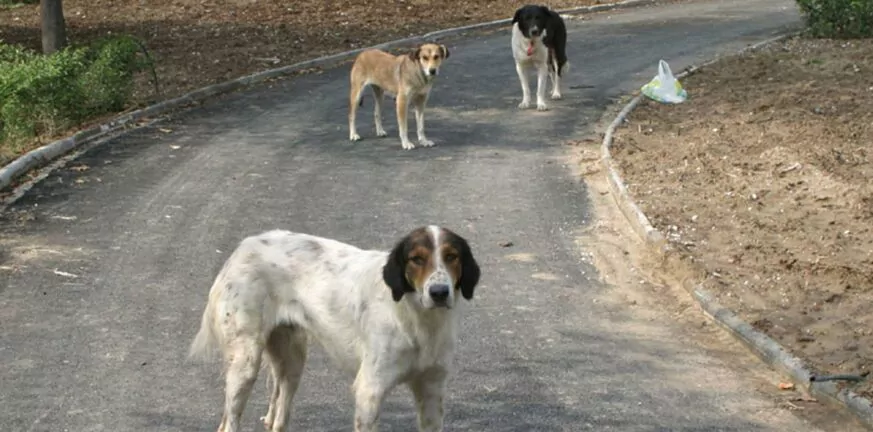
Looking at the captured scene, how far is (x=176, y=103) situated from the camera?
20.3 m

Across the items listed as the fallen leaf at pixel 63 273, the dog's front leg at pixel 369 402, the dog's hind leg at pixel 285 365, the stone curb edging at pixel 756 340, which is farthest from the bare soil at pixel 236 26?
the dog's front leg at pixel 369 402

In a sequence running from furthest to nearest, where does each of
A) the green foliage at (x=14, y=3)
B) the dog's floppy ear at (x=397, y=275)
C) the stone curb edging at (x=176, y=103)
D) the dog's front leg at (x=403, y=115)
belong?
the green foliage at (x=14, y=3) → the dog's front leg at (x=403, y=115) → the stone curb edging at (x=176, y=103) → the dog's floppy ear at (x=397, y=275)

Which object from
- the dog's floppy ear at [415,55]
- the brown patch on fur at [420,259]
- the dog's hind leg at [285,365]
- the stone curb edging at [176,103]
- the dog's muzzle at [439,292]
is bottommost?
the stone curb edging at [176,103]

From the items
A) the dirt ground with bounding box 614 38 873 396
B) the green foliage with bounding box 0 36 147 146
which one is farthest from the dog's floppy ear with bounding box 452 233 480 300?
the green foliage with bounding box 0 36 147 146

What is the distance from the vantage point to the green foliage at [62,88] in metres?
17.5

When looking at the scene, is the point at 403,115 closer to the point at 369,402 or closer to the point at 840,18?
the point at 840,18

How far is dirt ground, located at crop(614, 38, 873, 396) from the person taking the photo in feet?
32.7

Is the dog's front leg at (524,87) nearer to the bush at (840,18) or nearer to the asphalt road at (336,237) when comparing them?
the asphalt road at (336,237)

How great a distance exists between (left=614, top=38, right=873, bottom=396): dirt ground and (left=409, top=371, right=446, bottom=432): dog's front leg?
9.85 feet

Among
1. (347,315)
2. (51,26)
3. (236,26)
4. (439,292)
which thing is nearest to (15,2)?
(236,26)

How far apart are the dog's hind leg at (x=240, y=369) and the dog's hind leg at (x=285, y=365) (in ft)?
0.82

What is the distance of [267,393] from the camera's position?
8.35m

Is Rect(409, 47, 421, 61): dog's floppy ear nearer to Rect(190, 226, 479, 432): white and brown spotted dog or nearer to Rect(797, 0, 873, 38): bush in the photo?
Rect(190, 226, 479, 432): white and brown spotted dog

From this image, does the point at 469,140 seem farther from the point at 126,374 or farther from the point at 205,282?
the point at 126,374
